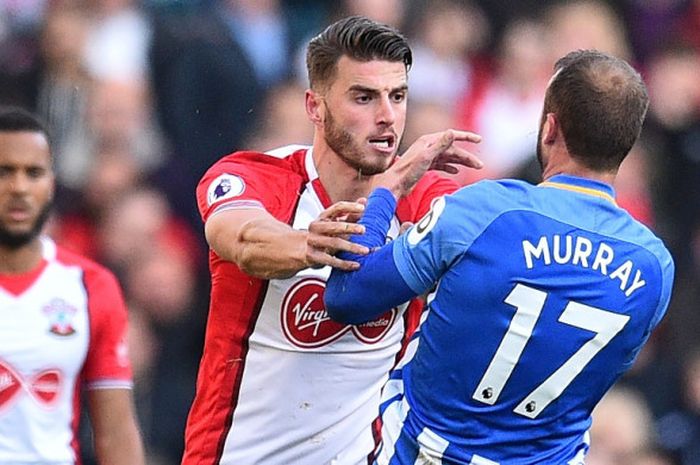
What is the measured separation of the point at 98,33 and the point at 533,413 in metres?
6.52

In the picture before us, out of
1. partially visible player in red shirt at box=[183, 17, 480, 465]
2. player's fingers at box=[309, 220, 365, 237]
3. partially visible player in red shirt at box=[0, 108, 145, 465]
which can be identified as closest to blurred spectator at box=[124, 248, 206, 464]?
partially visible player in red shirt at box=[0, 108, 145, 465]

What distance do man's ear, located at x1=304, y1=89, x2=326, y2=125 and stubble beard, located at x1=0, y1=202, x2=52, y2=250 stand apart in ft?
5.42

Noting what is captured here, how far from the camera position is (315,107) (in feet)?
22.1

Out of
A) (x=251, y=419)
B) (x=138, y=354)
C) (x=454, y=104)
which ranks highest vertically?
(x=454, y=104)

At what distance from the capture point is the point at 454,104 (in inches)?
478

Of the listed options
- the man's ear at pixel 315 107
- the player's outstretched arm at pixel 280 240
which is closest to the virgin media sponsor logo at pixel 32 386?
the player's outstretched arm at pixel 280 240

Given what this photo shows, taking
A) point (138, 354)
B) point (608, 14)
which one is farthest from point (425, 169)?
point (608, 14)

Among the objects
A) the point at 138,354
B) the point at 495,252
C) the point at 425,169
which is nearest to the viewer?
the point at 495,252

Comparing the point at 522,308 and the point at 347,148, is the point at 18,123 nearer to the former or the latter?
the point at 347,148

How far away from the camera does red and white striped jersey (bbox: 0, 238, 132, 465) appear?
24.8 ft

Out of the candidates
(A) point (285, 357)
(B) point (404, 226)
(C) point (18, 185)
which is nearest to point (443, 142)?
(B) point (404, 226)

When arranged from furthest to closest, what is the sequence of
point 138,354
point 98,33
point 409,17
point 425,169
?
point 409,17 → point 98,33 → point 138,354 → point 425,169

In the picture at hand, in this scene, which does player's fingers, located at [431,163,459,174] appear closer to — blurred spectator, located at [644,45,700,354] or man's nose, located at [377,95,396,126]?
man's nose, located at [377,95,396,126]

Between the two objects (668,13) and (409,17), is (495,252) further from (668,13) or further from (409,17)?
(668,13)
